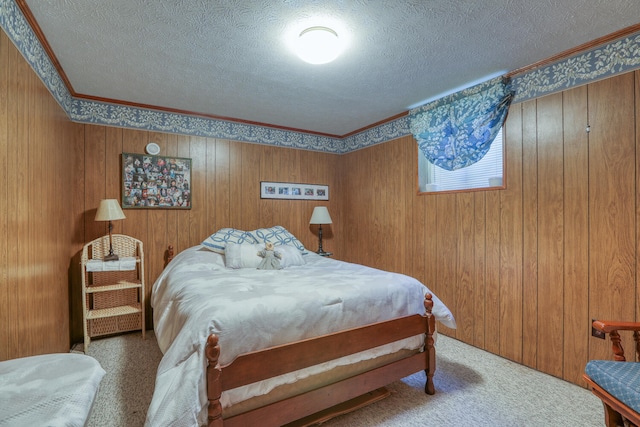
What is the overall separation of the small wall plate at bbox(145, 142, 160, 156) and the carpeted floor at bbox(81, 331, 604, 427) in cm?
208

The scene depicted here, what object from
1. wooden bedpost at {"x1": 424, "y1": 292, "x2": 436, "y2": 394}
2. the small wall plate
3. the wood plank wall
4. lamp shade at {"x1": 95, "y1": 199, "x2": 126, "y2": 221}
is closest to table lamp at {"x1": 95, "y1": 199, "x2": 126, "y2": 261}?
lamp shade at {"x1": 95, "y1": 199, "x2": 126, "y2": 221}

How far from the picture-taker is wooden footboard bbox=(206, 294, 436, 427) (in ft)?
4.67

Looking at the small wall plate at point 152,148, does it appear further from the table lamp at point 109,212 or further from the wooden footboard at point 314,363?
the wooden footboard at point 314,363

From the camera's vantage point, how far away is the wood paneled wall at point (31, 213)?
1.53 metres

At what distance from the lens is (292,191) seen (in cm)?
423

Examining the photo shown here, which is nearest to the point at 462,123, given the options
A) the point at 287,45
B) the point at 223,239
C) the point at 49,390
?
the point at 287,45

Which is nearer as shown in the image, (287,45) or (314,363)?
(314,363)

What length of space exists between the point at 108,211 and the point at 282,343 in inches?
90.9

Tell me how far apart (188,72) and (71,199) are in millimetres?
1745

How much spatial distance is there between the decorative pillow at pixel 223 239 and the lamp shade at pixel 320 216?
1.01m

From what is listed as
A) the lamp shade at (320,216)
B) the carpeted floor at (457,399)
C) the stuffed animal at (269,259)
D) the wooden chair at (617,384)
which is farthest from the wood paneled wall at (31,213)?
the wooden chair at (617,384)

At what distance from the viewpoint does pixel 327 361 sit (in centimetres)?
173

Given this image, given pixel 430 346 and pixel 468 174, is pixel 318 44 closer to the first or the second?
pixel 468 174

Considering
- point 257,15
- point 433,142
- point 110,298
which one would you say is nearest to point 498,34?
point 433,142
